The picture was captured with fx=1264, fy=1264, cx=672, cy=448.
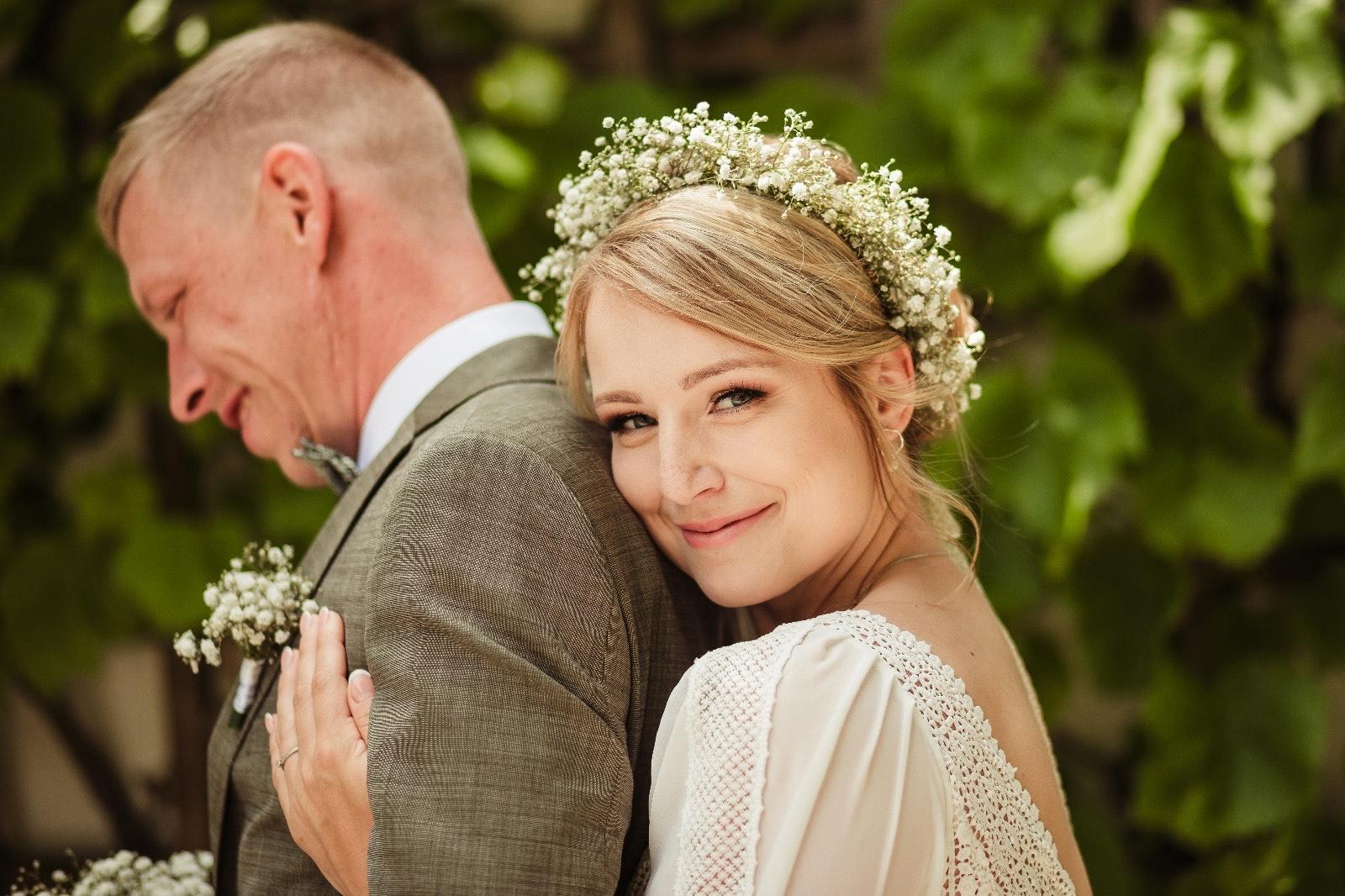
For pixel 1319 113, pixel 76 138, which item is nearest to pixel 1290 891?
pixel 1319 113

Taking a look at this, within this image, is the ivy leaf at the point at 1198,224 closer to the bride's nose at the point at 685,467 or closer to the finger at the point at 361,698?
the bride's nose at the point at 685,467

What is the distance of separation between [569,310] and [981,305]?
2.03m

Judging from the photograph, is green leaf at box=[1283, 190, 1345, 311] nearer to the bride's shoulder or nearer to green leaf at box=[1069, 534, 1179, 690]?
green leaf at box=[1069, 534, 1179, 690]

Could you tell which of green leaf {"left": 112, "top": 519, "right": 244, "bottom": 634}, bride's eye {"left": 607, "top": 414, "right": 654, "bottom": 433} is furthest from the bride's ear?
green leaf {"left": 112, "top": 519, "right": 244, "bottom": 634}

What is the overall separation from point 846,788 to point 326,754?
0.55 m

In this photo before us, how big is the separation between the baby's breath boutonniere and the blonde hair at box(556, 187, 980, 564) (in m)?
0.46

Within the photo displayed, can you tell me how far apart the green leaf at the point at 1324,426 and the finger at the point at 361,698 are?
2.14 metres

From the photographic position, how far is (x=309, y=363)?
1.74 meters

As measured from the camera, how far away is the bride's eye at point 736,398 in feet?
4.47

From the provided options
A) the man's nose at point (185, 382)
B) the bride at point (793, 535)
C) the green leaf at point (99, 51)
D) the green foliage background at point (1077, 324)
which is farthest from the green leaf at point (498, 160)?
the bride at point (793, 535)

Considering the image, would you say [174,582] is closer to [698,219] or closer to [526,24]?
[526,24]

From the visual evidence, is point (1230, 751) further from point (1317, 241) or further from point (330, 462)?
point (330, 462)

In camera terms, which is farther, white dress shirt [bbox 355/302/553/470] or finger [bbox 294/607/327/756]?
white dress shirt [bbox 355/302/553/470]

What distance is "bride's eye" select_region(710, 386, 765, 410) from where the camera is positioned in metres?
1.36
